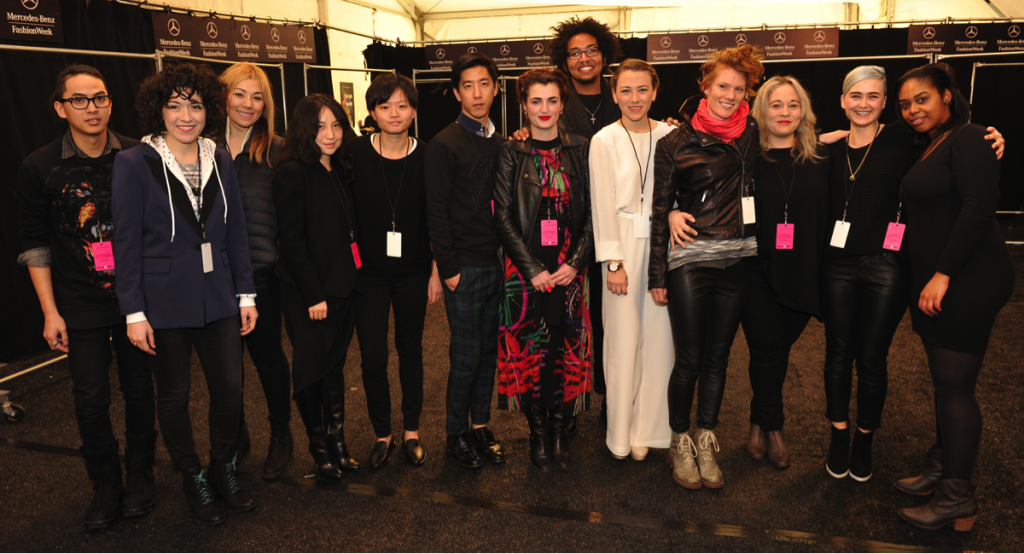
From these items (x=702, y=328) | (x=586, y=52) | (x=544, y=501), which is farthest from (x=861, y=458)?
(x=586, y=52)

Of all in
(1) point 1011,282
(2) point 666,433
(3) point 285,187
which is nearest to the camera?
(1) point 1011,282

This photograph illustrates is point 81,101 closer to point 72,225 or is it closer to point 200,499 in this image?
point 72,225

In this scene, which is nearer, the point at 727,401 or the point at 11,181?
the point at 727,401

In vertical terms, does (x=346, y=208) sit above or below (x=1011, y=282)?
above

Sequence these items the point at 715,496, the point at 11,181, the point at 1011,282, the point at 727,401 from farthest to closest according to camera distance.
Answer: the point at 11,181, the point at 727,401, the point at 715,496, the point at 1011,282

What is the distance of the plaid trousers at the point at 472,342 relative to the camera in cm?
246

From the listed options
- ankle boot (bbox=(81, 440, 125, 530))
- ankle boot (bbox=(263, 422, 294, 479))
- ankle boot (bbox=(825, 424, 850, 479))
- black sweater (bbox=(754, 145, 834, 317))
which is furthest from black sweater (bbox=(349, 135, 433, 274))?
ankle boot (bbox=(825, 424, 850, 479))

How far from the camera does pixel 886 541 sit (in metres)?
2.07

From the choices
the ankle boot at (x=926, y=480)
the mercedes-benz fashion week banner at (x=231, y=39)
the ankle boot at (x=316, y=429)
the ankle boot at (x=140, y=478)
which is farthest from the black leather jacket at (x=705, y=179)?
the mercedes-benz fashion week banner at (x=231, y=39)

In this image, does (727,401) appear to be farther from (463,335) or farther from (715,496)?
(463,335)

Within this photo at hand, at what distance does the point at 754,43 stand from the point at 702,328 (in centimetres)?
741

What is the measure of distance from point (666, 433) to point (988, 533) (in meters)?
1.14

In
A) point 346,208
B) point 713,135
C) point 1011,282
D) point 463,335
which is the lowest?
point 463,335

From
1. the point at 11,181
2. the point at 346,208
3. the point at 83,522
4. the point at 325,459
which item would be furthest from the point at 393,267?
the point at 11,181
